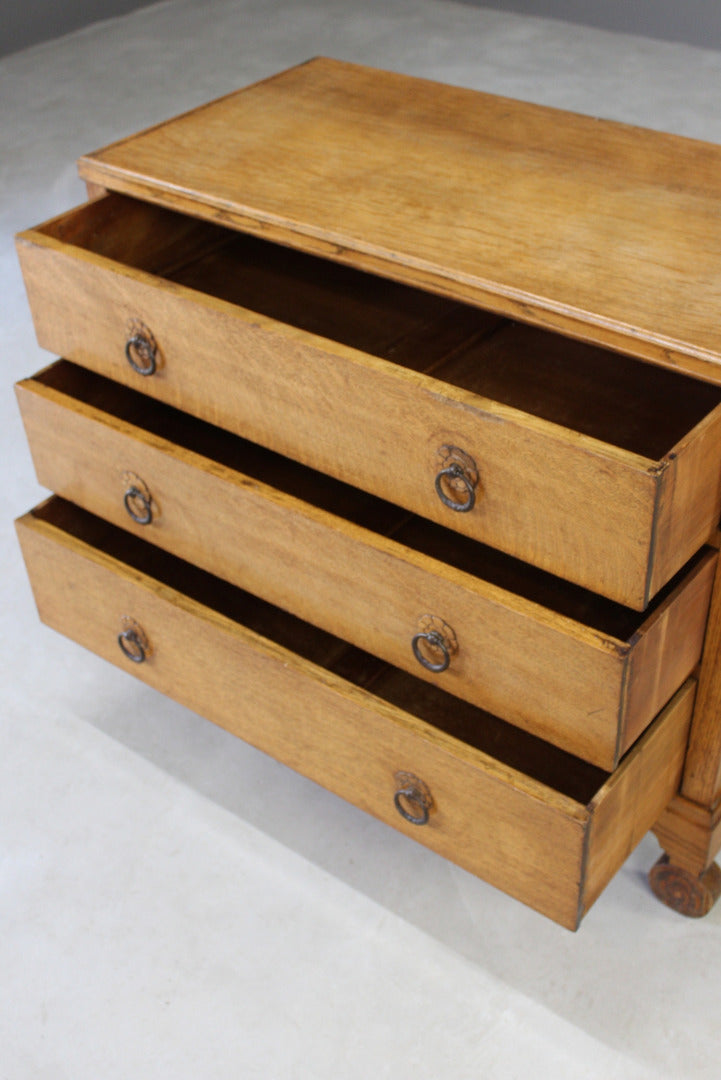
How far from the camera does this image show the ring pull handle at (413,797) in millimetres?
1186

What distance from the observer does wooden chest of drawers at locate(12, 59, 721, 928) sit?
40.5 inches

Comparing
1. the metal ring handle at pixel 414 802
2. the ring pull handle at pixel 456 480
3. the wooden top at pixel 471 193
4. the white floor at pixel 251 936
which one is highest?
the wooden top at pixel 471 193

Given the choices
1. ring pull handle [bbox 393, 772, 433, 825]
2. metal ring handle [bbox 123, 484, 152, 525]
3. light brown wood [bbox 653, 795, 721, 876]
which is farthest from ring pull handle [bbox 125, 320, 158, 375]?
light brown wood [bbox 653, 795, 721, 876]

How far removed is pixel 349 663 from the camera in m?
1.32

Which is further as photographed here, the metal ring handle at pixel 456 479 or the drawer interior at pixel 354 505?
the drawer interior at pixel 354 505

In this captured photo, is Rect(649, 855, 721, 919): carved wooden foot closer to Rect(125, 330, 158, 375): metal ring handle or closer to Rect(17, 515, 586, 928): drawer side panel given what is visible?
Rect(17, 515, 586, 928): drawer side panel

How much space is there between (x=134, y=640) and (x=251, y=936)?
340mm

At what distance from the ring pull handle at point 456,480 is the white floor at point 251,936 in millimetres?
503

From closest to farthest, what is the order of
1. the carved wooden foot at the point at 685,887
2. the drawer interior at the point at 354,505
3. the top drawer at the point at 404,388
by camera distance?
the top drawer at the point at 404,388 → the drawer interior at the point at 354,505 → the carved wooden foot at the point at 685,887

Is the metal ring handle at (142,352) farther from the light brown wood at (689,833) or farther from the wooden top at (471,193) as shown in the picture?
the light brown wood at (689,833)

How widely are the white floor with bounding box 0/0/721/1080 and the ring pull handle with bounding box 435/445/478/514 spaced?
0.50 m

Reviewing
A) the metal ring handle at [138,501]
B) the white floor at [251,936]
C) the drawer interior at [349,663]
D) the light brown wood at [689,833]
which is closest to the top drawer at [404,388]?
the metal ring handle at [138,501]

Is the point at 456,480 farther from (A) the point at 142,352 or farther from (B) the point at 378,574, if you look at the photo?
(A) the point at 142,352

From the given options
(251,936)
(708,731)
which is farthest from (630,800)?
(251,936)
